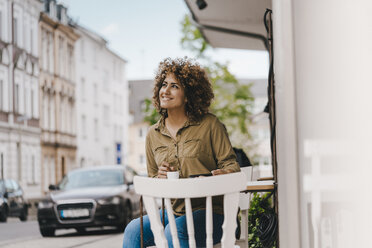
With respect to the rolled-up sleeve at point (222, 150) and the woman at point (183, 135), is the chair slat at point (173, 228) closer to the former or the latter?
the woman at point (183, 135)

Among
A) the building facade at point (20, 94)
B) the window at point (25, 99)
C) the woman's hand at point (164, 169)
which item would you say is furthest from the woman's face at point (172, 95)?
the window at point (25, 99)

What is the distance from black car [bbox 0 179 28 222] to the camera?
23297 mm

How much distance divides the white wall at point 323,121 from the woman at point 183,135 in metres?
0.37

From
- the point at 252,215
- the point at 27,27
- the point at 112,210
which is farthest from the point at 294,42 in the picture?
the point at 27,27

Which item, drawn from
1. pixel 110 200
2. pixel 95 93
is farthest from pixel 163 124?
pixel 95 93

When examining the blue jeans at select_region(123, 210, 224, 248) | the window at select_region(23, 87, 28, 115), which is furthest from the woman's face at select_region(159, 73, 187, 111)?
the window at select_region(23, 87, 28, 115)

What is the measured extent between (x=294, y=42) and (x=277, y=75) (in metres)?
0.24

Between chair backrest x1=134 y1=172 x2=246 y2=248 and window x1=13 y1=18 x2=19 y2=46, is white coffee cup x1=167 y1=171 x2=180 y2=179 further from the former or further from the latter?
window x1=13 y1=18 x2=19 y2=46

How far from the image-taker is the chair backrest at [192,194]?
3234 millimetres

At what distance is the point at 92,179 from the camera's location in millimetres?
15539

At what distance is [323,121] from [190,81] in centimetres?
105

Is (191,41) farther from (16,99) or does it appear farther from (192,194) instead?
(192,194)

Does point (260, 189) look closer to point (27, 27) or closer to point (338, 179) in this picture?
point (338, 179)

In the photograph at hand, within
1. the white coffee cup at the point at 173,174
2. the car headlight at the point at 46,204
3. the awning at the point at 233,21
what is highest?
the awning at the point at 233,21
